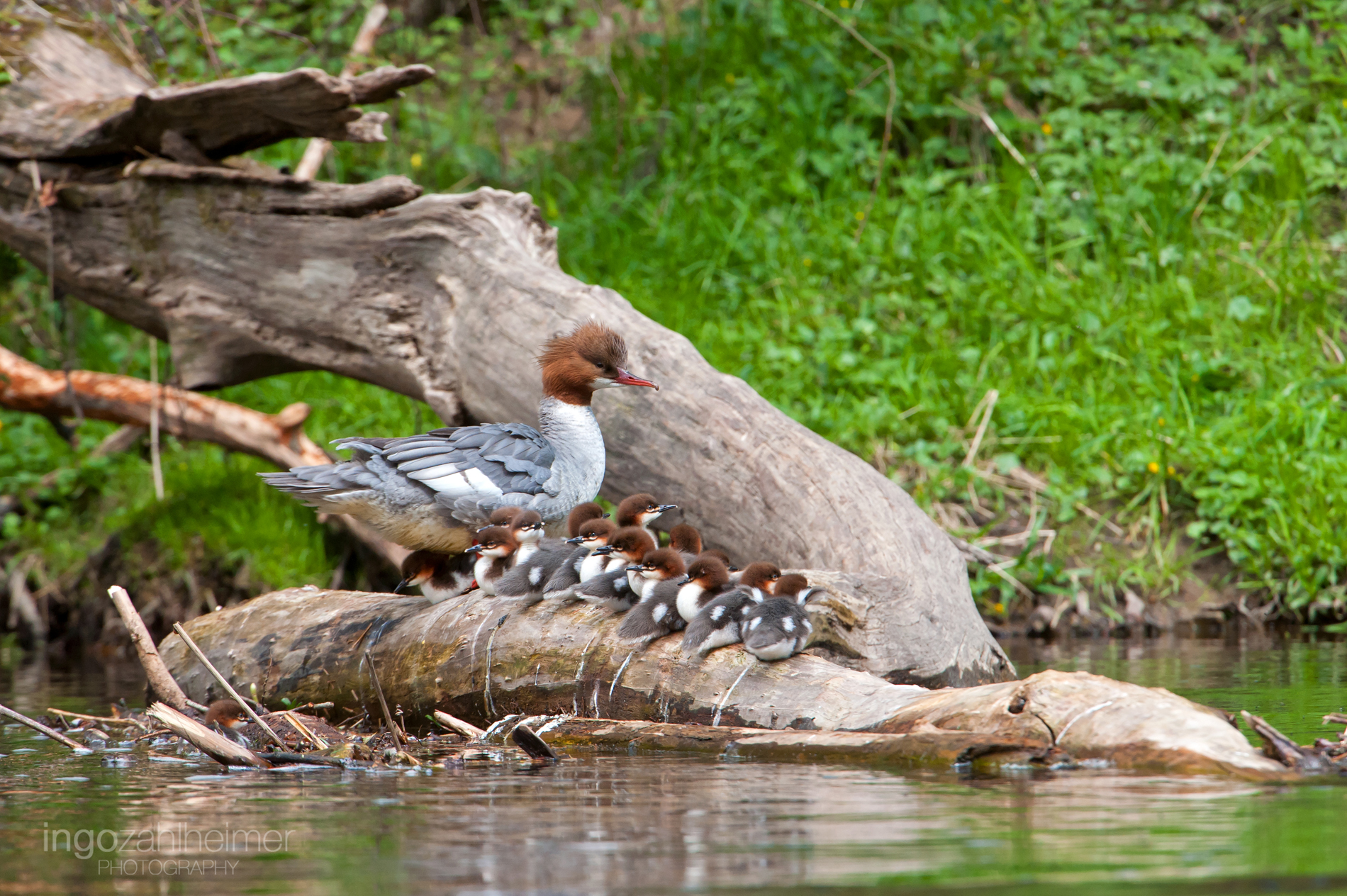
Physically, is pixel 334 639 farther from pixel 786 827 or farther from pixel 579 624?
pixel 786 827

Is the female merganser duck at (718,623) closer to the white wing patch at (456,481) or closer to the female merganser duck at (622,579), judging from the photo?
the female merganser duck at (622,579)

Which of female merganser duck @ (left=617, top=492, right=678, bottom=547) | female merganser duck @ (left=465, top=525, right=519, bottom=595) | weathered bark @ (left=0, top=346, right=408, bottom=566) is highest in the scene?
weathered bark @ (left=0, top=346, right=408, bottom=566)

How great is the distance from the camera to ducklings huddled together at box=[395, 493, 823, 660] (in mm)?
3873

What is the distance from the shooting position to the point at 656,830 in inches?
104

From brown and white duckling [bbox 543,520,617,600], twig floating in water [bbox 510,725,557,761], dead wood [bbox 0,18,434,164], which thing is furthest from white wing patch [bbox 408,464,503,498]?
dead wood [bbox 0,18,434,164]

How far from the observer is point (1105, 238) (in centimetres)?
912

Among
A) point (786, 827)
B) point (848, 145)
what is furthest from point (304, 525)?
point (786, 827)

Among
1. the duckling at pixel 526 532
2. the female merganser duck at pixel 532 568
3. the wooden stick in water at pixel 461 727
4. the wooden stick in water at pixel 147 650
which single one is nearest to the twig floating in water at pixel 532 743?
the wooden stick in water at pixel 461 727

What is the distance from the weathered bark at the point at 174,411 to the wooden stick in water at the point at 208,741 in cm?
324

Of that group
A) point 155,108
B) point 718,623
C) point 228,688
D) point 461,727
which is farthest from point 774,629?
point 155,108

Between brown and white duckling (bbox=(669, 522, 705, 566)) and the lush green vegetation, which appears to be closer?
brown and white duckling (bbox=(669, 522, 705, 566))

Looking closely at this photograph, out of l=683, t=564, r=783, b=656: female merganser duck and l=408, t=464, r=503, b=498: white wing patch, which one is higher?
l=408, t=464, r=503, b=498: white wing patch

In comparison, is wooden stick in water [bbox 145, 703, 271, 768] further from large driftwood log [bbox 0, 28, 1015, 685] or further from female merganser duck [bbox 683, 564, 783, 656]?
large driftwood log [bbox 0, 28, 1015, 685]

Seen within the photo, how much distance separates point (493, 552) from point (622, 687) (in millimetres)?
825
